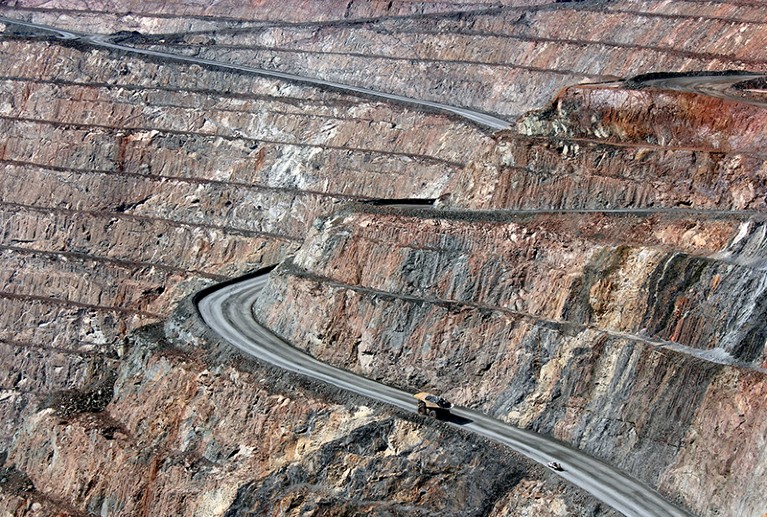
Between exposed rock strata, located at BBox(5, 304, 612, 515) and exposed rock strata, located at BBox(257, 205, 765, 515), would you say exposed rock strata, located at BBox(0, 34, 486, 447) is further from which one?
exposed rock strata, located at BBox(257, 205, 765, 515)

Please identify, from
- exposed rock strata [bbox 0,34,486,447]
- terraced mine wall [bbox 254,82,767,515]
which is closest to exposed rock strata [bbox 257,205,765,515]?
terraced mine wall [bbox 254,82,767,515]

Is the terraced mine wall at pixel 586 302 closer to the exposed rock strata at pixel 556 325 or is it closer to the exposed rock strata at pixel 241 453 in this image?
the exposed rock strata at pixel 556 325

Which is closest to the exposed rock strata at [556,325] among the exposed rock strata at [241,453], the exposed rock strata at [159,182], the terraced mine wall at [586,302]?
the terraced mine wall at [586,302]

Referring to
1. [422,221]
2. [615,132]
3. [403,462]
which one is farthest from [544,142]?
[403,462]

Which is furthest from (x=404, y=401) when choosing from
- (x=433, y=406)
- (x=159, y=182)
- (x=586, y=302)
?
(x=159, y=182)

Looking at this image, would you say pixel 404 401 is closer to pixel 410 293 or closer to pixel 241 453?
pixel 410 293

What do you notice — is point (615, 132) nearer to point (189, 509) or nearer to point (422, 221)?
point (422, 221)
